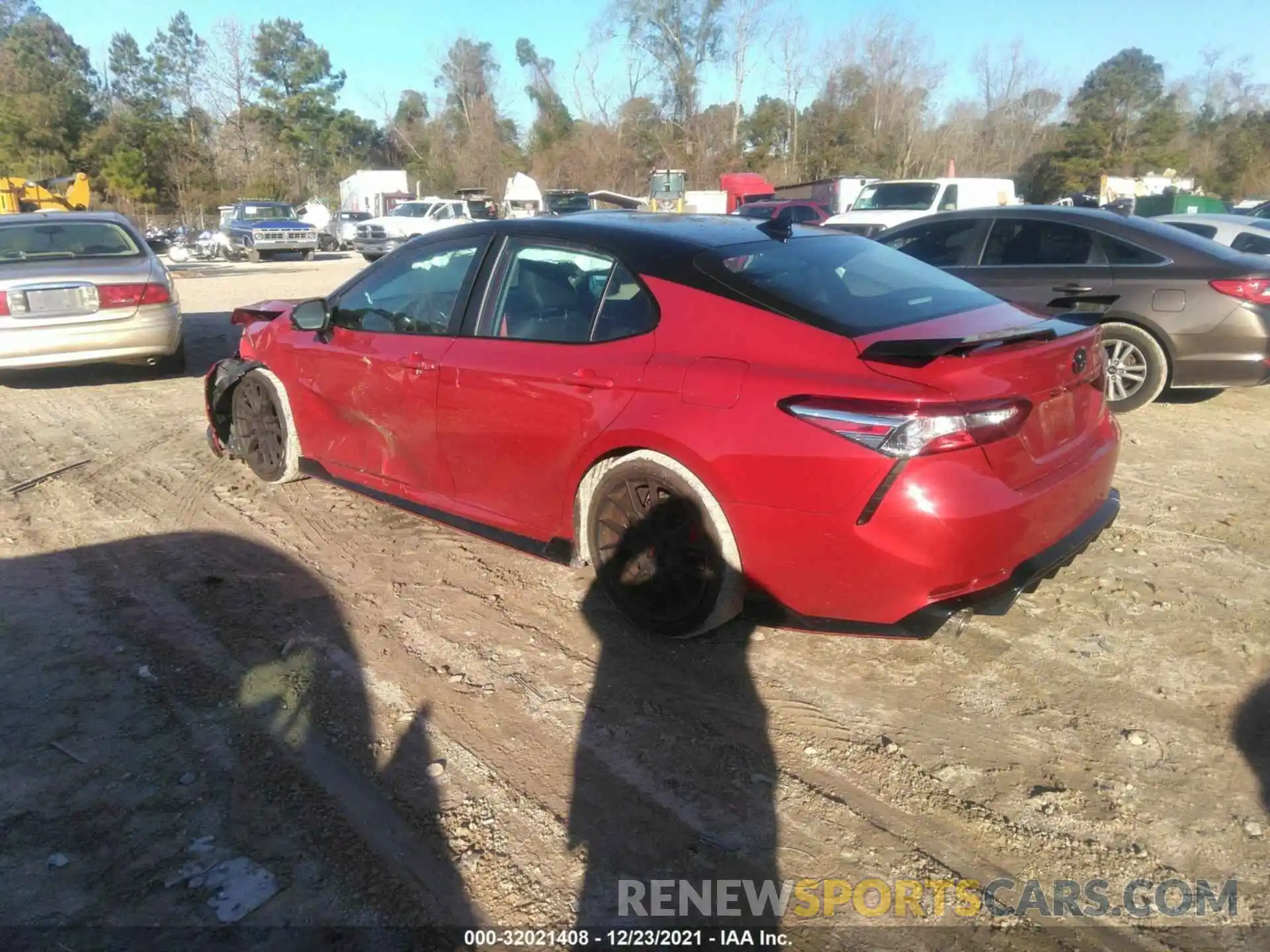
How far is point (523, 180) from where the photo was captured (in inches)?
1630

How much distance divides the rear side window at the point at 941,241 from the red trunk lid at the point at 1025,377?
4419mm

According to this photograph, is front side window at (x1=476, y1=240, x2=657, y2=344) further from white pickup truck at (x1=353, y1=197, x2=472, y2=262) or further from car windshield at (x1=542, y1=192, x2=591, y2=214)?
white pickup truck at (x1=353, y1=197, x2=472, y2=262)

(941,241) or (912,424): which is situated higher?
(941,241)

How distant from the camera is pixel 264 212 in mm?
34406

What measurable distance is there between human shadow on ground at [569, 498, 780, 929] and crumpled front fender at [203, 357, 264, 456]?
2693mm

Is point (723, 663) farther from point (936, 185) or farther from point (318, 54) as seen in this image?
point (318, 54)

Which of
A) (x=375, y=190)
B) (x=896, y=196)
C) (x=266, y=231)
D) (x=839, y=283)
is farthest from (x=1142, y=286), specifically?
(x=375, y=190)

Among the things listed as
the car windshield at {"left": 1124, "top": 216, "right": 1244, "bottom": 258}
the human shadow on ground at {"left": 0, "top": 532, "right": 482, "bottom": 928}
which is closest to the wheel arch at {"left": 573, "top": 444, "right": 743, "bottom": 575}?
the human shadow on ground at {"left": 0, "top": 532, "right": 482, "bottom": 928}

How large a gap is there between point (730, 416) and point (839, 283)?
829 mm

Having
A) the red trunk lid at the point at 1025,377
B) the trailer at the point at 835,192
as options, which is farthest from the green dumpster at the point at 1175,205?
the red trunk lid at the point at 1025,377

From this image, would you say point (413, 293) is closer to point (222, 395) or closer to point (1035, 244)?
point (222, 395)

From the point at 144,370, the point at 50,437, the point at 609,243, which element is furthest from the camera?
the point at 144,370

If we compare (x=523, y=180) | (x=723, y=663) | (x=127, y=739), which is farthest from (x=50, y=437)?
(x=523, y=180)

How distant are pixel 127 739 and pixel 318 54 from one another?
2944 inches
